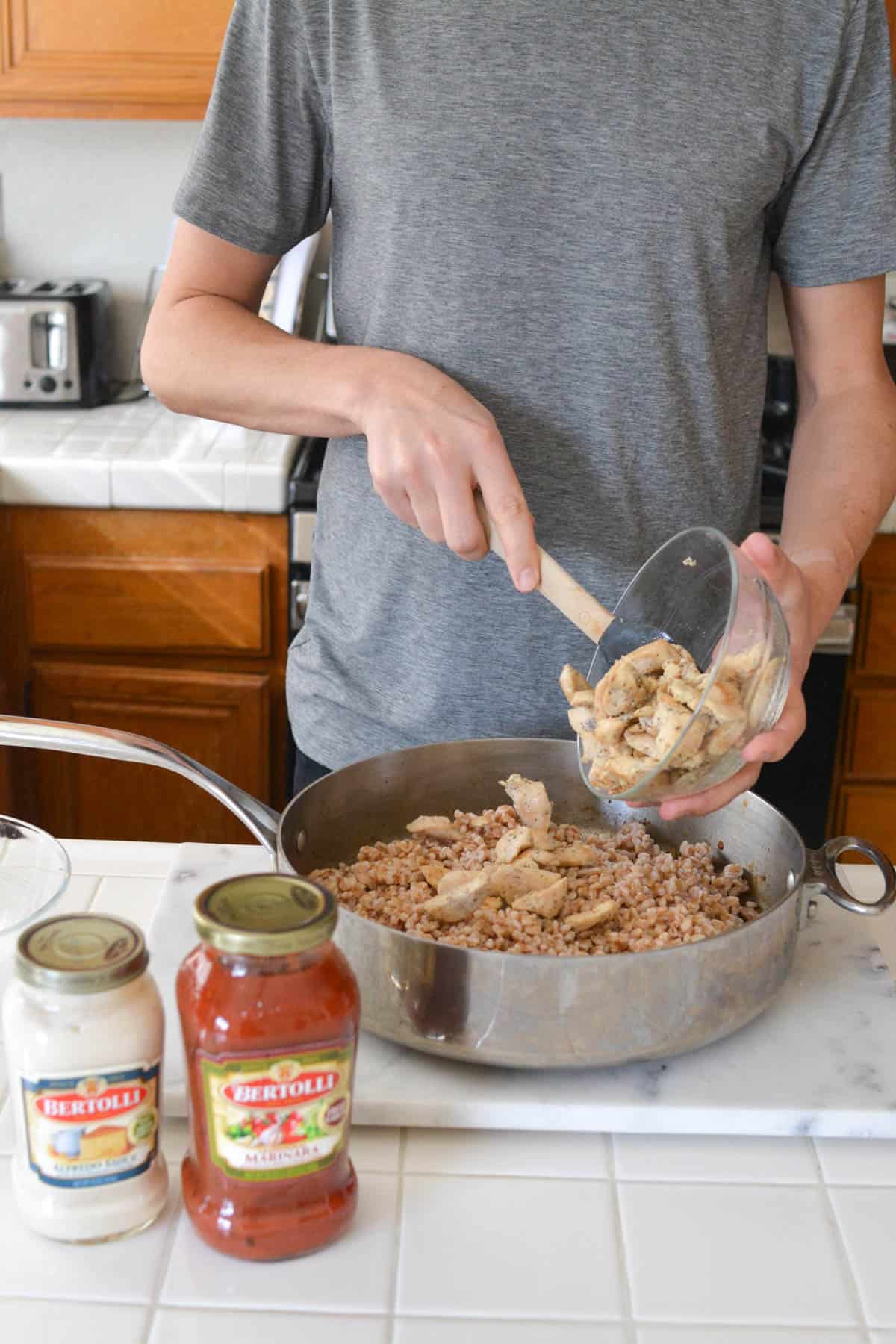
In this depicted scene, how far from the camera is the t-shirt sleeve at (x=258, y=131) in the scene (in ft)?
3.60

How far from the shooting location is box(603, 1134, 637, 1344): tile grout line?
0.65 meters

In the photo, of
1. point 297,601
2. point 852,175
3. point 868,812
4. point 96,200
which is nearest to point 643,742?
point 852,175

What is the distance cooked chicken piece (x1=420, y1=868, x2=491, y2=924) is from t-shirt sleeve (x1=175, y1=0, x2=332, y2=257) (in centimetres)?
60

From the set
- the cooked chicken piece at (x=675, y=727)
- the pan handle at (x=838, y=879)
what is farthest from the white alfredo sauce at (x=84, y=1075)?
the pan handle at (x=838, y=879)

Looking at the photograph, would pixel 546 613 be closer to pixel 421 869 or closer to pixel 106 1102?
pixel 421 869

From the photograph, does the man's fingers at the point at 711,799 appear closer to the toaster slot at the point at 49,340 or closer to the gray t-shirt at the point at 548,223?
the gray t-shirt at the point at 548,223

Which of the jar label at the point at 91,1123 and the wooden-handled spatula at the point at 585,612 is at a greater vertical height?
the wooden-handled spatula at the point at 585,612

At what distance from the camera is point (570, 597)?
92 cm

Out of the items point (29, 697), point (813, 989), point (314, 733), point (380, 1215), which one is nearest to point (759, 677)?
point (813, 989)

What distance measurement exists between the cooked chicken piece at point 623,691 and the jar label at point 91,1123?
0.38 meters

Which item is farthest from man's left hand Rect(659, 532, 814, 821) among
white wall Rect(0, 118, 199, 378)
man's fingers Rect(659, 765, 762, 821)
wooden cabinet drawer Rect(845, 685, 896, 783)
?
white wall Rect(0, 118, 199, 378)

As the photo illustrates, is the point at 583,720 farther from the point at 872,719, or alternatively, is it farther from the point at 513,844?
the point at 872,719

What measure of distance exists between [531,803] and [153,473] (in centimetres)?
128

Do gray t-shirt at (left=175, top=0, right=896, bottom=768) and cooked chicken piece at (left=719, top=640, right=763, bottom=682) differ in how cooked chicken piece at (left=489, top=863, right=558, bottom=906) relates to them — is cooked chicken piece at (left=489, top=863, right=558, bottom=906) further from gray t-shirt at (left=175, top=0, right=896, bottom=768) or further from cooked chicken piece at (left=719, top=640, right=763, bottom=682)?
gray t-shirt at (left=175, top=0, right=896, bottom=768)
